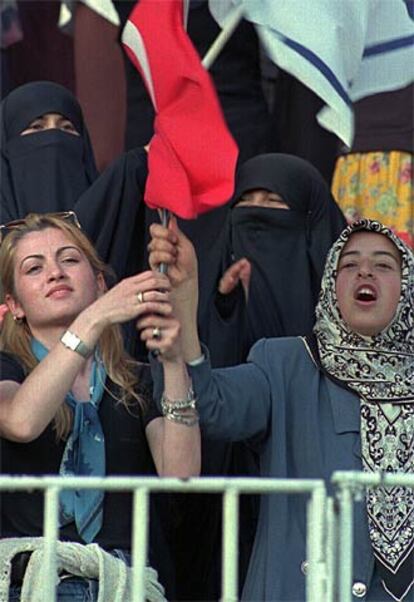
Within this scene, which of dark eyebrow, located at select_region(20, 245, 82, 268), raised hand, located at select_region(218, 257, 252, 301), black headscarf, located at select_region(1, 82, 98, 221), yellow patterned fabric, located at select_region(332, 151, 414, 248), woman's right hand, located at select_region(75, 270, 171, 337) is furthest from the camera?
yellow patterned fabric, located at select_region(332, 151, 414, 248)

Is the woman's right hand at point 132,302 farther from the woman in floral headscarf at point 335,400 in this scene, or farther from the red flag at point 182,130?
the red flag at point 182,130

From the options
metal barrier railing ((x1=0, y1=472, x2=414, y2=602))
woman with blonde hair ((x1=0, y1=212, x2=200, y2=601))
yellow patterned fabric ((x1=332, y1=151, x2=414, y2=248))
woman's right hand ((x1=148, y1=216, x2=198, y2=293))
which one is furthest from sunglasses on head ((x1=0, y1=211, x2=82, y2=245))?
yellow patterned fabric ((x1=332, y1=151, x2=414, y2=248))

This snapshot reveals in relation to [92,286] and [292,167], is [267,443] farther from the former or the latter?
[292,167]

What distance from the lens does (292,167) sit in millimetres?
7508

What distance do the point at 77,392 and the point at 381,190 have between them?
9.44 feet

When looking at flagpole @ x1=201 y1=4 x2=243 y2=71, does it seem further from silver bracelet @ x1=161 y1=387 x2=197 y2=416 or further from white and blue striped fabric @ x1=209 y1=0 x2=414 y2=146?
silver bracelet @ x1=161 y1=387 x2=197 y2=416

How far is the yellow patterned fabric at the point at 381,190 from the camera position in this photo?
8383mm

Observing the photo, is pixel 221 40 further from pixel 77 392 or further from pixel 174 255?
pixel 77 392

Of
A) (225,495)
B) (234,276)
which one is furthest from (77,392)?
(225,495)

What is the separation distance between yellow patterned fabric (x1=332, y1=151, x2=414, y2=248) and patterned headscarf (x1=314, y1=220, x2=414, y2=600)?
211 centimetres

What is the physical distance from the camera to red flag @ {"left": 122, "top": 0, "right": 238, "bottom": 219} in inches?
220

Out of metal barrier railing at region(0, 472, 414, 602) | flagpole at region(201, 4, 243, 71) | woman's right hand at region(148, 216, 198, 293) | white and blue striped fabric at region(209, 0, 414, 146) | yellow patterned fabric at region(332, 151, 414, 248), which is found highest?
yellow patterned fabric at region(332, 151, 414, 248)

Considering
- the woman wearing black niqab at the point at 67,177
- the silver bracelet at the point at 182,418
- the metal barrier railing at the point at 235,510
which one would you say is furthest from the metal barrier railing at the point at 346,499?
the woman wearing black niqab at the point at 67,177

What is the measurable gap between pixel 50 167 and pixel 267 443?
1.80 meters
